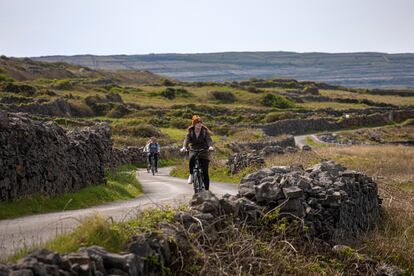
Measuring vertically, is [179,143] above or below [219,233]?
below

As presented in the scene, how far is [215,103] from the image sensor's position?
99.0 m

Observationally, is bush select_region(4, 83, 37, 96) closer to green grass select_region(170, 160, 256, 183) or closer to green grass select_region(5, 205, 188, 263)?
green grass select_region(170, 160, 256, 183)

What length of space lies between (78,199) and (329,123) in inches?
2766

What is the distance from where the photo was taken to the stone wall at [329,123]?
78.1 m

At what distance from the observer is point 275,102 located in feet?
341

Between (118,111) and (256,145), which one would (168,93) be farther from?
(256,145)

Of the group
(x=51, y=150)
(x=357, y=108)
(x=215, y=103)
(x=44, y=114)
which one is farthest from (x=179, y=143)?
(x=357, y=108)

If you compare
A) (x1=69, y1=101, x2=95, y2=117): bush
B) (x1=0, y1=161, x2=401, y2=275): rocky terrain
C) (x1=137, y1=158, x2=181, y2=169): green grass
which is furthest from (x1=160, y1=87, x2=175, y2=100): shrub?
(x1=0, y1=161, x2=401, y2=275): rocky terrain

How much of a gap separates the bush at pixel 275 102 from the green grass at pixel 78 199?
3026 inches

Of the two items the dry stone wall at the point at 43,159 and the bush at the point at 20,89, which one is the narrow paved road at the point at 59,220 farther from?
the bush at the point at 20,89

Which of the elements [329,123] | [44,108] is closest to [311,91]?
[329,123]

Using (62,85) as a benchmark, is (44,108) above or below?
above

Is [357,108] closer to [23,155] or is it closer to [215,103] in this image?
[215,103]

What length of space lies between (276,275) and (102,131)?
16.4 meters
